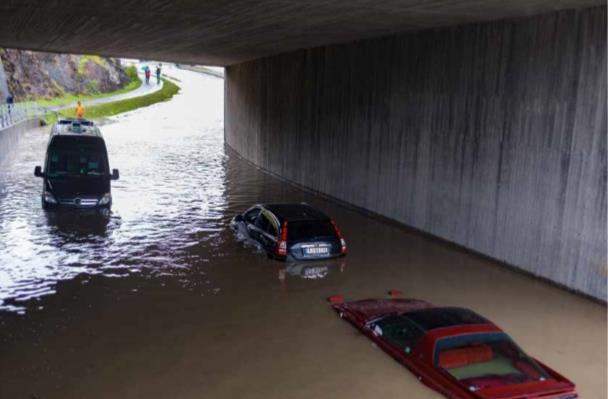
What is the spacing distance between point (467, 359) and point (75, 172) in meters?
13.5

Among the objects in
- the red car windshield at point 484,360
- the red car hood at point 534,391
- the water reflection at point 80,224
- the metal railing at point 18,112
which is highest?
the metal railing at point 18,112

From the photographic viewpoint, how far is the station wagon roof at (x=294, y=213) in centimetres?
1288

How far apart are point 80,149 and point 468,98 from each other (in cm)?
1118

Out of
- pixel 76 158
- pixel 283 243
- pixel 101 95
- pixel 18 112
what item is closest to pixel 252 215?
pixel 283 243

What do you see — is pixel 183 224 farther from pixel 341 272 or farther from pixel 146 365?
pixel 146 365

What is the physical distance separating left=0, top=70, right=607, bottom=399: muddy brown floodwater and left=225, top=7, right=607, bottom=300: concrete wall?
82 centimetres

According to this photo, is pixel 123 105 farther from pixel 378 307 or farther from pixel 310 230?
pixel 378 307

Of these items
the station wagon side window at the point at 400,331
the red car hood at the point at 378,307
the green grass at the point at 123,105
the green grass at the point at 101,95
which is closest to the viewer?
the station wagon side window at the point at 400,331

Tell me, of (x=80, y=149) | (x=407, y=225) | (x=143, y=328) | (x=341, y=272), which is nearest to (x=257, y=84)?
(x=80, y=149)

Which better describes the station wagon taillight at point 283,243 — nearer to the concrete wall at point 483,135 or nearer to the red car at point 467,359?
the concrete wall at point 483,135

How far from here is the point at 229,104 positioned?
37.1 m

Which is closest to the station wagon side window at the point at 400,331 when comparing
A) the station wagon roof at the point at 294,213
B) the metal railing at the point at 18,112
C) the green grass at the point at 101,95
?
the station wagon roof at the point at 294,213

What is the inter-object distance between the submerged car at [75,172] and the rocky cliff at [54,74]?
86.0 ft

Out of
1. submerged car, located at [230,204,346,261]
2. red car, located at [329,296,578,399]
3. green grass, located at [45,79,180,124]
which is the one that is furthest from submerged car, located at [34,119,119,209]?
green grass, located at [45,79,180,124]
